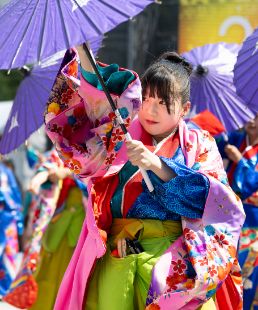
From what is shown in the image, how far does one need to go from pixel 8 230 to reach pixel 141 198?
14.1 feet

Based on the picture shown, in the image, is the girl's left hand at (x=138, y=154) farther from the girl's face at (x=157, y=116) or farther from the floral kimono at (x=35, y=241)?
the floral kimono at (x=35, y=241)

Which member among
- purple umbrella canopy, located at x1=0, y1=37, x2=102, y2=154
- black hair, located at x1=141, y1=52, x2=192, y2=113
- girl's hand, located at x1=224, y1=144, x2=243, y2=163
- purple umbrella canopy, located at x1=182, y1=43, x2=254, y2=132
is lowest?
girl's hand, located at x1=224, y1=144, x2=243, y2=163

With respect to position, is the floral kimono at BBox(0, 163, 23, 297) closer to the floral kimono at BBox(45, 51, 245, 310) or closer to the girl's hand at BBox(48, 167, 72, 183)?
the girl's hand at BBox(48, 167, 72, 183)

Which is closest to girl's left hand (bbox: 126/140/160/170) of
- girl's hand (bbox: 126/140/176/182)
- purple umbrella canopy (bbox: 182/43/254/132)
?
girl's hand (bbox: 126/140/176/182)

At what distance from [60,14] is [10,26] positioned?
245mm

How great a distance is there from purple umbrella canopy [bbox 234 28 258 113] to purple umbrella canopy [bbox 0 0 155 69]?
0.93 metres

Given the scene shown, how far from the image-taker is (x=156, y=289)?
3342 mm

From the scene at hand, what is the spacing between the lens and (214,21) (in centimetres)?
865

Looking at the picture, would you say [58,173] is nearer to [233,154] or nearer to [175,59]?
[233,154]

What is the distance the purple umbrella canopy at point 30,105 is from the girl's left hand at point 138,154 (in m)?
1.34

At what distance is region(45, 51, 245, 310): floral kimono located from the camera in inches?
132

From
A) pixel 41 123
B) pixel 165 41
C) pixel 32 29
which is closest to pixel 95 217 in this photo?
pixel 32 29

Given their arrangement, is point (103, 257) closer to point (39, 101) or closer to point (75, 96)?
point (75, 96)

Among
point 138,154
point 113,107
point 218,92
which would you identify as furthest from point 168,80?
point 218,92
